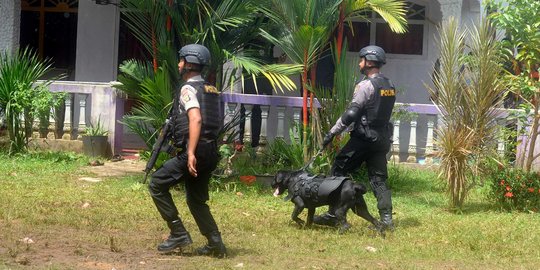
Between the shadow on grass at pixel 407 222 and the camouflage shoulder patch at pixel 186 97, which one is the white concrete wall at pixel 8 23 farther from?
the camouflage shoulder patch at pixel 186 97

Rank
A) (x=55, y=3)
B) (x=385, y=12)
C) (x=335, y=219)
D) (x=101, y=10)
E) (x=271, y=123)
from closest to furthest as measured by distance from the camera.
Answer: (x=335, y=219)
(x=385, y=12)
(x=271, y=123)
(x=101, y=10)
(x=55, y=3)

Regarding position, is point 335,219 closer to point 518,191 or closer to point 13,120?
point 518,191

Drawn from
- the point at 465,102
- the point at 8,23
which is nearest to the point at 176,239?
the point at 465,102

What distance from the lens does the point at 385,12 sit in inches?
470

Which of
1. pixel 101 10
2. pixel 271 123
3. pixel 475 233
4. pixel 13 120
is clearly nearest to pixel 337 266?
pixel 475 233

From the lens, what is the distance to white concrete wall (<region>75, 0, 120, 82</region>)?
16953 millimetres

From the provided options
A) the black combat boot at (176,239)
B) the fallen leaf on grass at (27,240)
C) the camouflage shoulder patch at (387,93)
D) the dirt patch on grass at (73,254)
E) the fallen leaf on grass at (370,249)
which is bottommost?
Result: the dirt patch on grass at (73,254)

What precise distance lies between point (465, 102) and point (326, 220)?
7.40 ft

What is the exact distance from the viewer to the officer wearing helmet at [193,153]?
26.2ft

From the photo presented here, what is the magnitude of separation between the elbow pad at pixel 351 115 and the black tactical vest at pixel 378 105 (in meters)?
0.08

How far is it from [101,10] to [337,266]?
9952 millimetres

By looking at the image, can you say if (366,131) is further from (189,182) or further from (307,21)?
(307,21)

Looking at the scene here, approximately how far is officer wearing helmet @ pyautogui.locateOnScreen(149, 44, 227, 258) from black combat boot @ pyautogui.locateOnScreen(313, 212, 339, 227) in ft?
5.48

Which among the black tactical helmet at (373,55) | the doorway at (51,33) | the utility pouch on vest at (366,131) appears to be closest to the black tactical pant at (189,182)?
the utility pouch on vest at (366,131)
